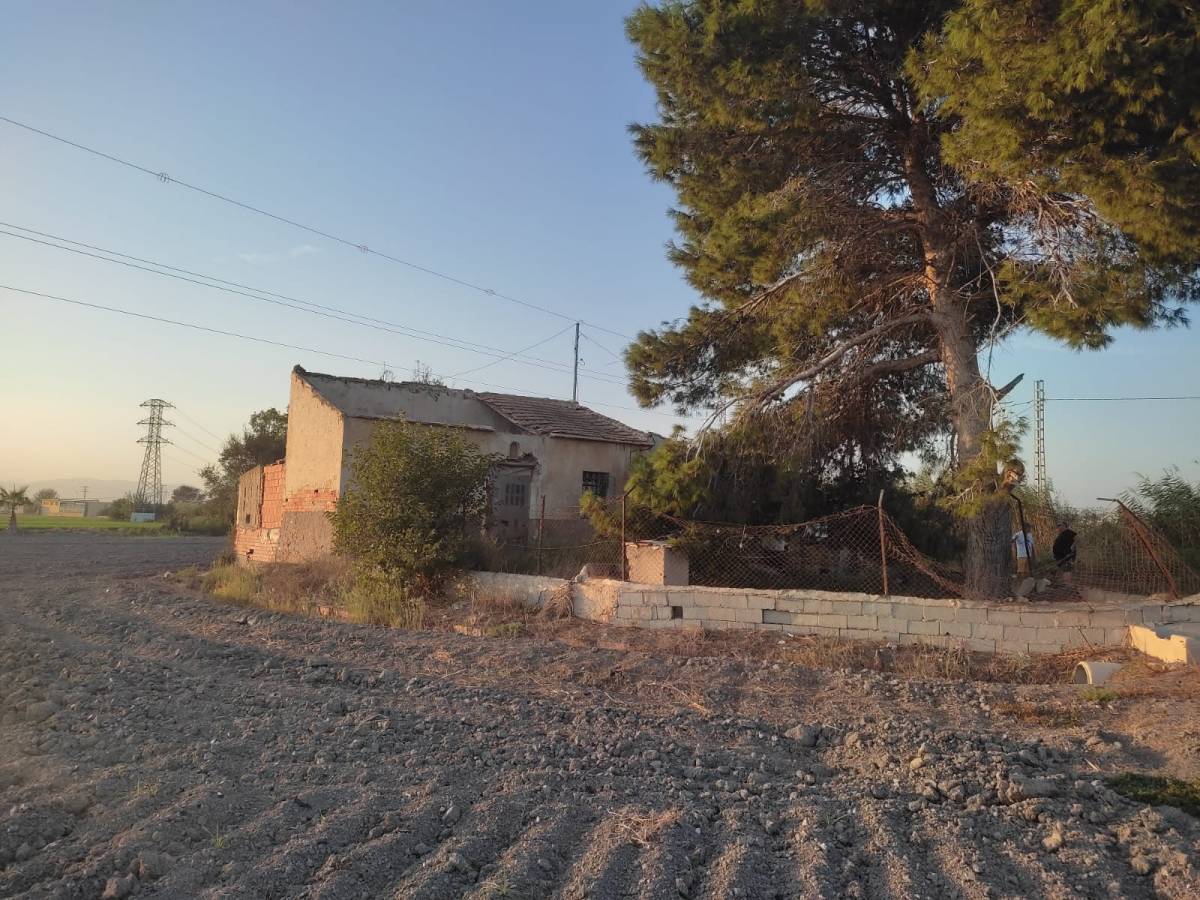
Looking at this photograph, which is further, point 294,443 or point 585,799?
point 294,443

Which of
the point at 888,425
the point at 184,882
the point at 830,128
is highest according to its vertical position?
the point at 830,128

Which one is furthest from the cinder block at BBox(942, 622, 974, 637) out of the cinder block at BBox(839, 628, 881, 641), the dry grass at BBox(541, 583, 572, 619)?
the dry grass at BBox(541, 583, 572, 619)

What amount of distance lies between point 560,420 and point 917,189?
11.4 metres

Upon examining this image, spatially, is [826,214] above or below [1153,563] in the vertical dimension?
above

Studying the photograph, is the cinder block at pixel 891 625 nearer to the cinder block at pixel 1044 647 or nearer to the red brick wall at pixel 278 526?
the cinder block at pixel 1044 647

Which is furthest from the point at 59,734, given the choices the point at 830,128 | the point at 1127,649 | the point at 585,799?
the point at 830,128

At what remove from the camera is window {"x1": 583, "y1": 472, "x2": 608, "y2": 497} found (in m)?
20.2

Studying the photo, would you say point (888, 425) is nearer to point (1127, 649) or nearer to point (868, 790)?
point (1127, 649)

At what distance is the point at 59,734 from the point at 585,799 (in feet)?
11.8

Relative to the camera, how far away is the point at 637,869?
374 centimetres

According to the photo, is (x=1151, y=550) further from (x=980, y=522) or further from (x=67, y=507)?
(x=67, y=507)

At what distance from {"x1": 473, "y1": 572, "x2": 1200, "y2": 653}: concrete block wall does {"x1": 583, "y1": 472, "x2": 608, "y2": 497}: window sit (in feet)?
27.8

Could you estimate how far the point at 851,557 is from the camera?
38.1 feet

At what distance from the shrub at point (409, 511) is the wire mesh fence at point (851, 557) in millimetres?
1616
